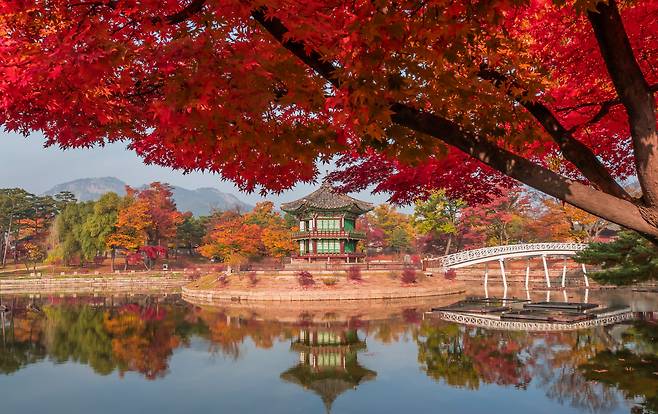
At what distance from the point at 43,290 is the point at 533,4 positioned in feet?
147

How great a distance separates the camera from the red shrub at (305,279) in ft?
105

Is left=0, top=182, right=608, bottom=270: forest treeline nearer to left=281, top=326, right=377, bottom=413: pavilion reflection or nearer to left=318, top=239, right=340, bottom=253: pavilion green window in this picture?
left=318, top=239, right=340, bottom=253: pavilion green window

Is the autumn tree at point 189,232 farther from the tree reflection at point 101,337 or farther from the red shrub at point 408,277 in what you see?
the red shrub at point 408,277

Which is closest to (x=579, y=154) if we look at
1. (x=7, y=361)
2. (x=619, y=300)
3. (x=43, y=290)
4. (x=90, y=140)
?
(x=90, y=140)

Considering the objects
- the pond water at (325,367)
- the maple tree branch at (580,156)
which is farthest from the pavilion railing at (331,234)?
the maple tree branch at (580,156)

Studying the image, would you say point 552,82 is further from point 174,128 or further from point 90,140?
point 90,140

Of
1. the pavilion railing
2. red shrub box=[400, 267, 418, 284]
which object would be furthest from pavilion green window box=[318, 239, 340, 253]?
red shrub box=[400, 267, 418, 284]

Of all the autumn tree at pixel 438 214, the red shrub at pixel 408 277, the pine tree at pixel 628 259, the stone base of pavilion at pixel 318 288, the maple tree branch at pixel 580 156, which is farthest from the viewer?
the autumn tree at pixel 438 214

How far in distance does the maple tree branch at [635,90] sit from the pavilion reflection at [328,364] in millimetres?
7882

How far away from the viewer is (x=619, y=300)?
2612 cm

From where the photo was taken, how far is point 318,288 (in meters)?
31.3

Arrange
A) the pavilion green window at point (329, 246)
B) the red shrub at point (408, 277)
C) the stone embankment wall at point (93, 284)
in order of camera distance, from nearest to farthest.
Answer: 1. the red shrub at point (408, 277)
2. the pavilion green window at point (329, 246)
3. the stone embankment wall at point (93, 284)

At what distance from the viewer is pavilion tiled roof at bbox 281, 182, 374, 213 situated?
40.9 m

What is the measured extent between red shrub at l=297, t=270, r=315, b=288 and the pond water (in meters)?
9.84
